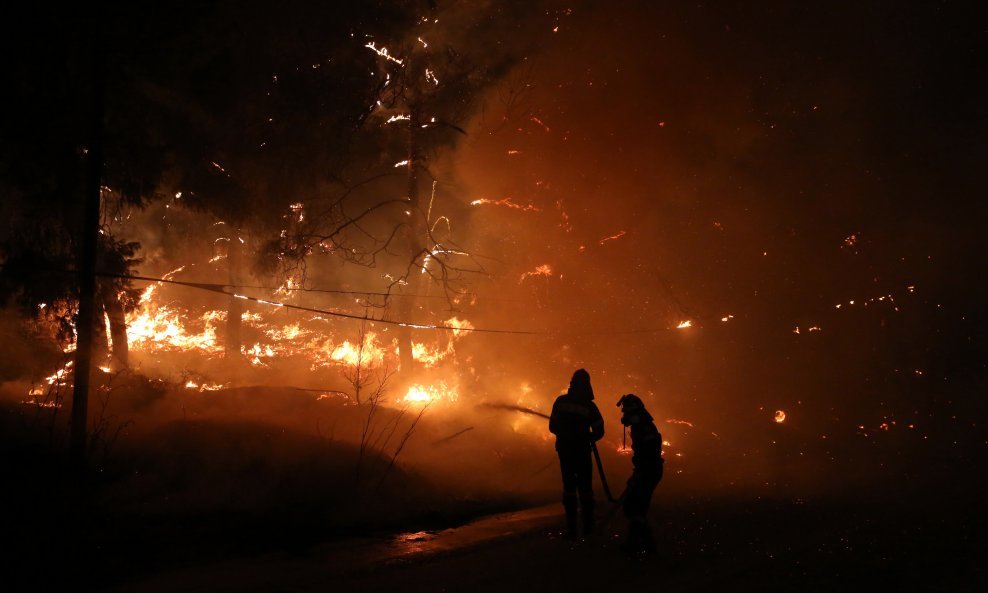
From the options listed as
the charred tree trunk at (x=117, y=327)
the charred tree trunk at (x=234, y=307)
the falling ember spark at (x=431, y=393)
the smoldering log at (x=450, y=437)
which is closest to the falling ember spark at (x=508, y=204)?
the falling ember spark at (x=431, y=393)

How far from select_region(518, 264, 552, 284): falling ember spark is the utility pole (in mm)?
11231

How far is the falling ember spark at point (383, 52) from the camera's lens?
1598cm

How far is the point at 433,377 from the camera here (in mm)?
17250

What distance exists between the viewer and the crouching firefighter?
6.75 meters

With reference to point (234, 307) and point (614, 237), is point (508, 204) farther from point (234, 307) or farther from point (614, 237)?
point (234, 307)

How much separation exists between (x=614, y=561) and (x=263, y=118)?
13508 millimetres

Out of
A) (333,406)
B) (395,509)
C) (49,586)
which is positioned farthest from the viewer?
(333,406)

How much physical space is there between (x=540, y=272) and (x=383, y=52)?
7.03 metres

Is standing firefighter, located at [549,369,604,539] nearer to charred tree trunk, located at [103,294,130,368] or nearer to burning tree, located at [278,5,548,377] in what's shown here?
burning tree, located at [278,5,548,377]

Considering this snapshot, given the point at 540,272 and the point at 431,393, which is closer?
the point at 431,393

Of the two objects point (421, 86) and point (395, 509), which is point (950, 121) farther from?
point (395, 509)

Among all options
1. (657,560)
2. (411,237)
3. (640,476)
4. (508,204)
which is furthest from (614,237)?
(657,560)

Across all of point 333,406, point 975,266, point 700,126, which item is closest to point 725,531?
point 333,406

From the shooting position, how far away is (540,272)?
58.7 ft
